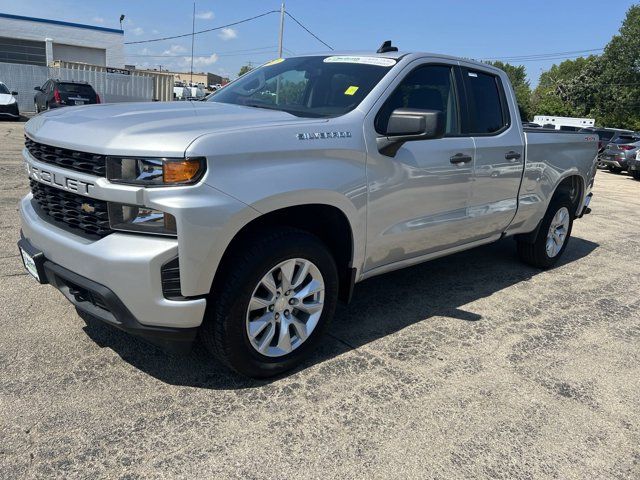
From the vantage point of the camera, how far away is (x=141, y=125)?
2633mm

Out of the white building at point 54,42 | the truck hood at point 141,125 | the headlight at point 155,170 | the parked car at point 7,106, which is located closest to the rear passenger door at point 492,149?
the truck hood at point 141,125

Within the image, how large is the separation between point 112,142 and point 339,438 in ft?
5.89

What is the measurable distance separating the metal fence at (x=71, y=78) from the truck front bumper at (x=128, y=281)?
24180mm

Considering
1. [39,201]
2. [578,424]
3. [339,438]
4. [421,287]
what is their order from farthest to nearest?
[421,287]
[39,201]
[578,424]
[339,438]

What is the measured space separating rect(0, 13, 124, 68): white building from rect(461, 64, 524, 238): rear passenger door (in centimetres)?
3591

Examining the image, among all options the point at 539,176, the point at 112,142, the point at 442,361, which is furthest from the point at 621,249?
the point at 112,142

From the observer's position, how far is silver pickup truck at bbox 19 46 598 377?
2.49m

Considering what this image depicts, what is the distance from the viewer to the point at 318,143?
9.74 ft

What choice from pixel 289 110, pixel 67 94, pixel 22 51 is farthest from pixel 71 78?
pixel 289 110

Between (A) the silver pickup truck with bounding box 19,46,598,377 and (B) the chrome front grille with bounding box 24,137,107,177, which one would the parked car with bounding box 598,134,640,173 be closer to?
A: (A) the silver pickup truck with bounding box 19,46,598,377

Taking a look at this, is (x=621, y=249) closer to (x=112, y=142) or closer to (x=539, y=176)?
(x=539, y=176)

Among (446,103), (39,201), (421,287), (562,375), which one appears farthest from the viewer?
(421,287)

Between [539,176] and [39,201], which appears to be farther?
[539,176]

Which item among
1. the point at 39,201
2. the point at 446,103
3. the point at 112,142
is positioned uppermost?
the point at 446,103
